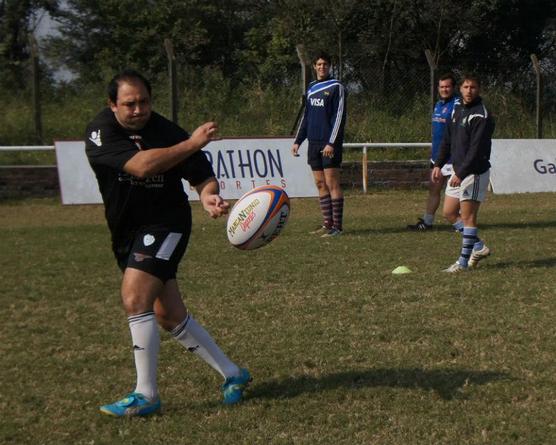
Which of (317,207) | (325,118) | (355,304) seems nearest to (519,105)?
A: (317,207)

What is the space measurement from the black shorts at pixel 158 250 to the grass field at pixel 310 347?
0.75 metres

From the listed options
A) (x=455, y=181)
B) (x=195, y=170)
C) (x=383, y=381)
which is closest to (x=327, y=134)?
(x=455, y=181)

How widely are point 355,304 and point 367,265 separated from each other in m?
1.75

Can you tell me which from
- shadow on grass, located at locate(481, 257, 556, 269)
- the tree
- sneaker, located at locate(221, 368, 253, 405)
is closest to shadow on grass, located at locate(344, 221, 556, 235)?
shadow on grass, located at locate(481, 257, 556, 269)

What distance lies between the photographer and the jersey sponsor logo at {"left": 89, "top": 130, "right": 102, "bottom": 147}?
429cm

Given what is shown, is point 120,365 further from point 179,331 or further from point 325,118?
point 325,118

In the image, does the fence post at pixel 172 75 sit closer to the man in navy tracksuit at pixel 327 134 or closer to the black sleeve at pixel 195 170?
the man in navy tracksuit at pixel 327 134

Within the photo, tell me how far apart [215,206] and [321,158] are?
6508 mm

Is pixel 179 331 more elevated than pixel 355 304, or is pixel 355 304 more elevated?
pixel 179 331

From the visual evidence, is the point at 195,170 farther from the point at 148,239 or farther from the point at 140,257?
the point at 140,257

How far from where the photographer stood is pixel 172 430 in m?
4.07

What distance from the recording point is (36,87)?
1579cm

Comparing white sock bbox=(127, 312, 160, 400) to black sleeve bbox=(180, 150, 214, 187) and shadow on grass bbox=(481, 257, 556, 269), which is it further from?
shadow on grass bbox=(481, 257, 556, 269)

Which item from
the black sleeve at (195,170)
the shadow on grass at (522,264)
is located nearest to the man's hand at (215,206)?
the black sleeve at (195,170)
